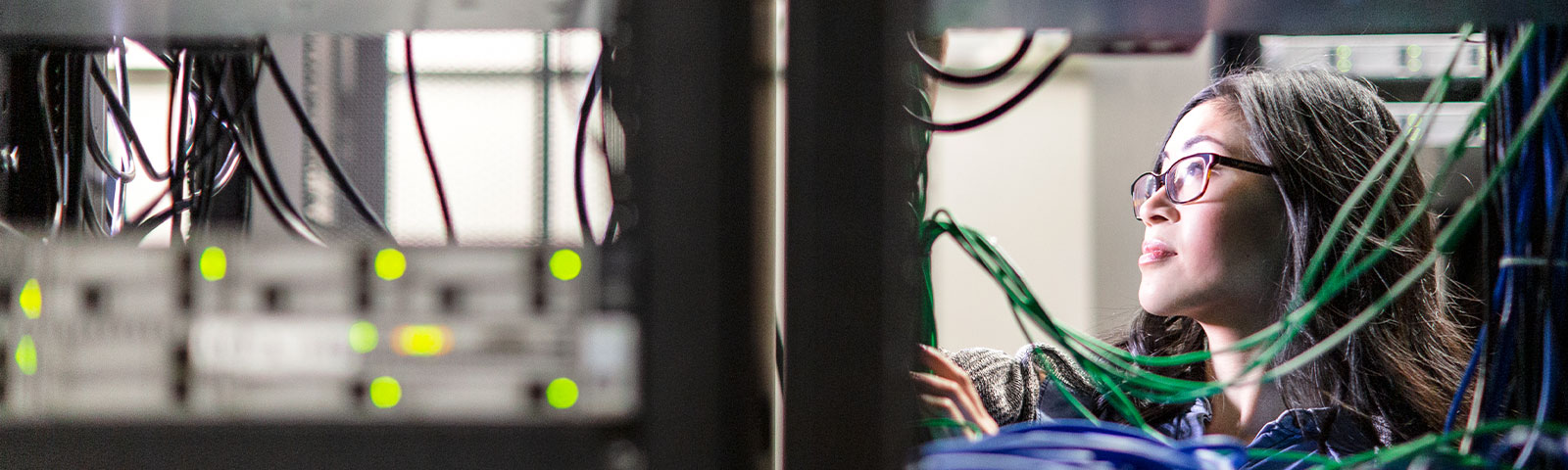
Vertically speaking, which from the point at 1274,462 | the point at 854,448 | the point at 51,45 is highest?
the point at 51,45

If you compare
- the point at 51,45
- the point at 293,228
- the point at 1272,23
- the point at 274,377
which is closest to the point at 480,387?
the point at 274,377

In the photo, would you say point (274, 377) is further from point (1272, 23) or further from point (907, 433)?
point (1272, 23)

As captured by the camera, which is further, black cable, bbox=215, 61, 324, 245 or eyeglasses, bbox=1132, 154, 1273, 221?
eyeglasses, bbox=1132, 154, 1273, 221

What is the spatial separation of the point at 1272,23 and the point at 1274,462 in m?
0.30

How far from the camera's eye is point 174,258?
0.87 feet

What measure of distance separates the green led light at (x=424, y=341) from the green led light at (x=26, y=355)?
0.11 meters

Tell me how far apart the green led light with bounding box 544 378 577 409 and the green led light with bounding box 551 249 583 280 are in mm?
31

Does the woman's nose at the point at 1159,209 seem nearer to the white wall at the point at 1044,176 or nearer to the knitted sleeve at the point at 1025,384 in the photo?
the knitted sleeve at the point at 1025,384

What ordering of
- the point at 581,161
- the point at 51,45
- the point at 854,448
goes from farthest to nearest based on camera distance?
the point at 51,45, the point at 581,161, the point at 854,448

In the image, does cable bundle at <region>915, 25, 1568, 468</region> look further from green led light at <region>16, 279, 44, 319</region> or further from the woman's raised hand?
green led light at <region>16, 279, 44, 319</region>

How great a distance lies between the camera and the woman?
733 mm

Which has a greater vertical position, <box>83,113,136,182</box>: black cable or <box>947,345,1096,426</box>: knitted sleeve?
<box>83,113,136,182</box>: black cable

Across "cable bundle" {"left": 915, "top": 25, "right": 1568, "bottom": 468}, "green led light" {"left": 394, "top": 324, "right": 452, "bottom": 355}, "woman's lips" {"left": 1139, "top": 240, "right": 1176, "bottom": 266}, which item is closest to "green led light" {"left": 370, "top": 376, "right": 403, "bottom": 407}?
"green led light" {"left": 394, "top": 324, "right": 452, "bottom": 355}

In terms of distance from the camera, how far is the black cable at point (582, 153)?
322mm
